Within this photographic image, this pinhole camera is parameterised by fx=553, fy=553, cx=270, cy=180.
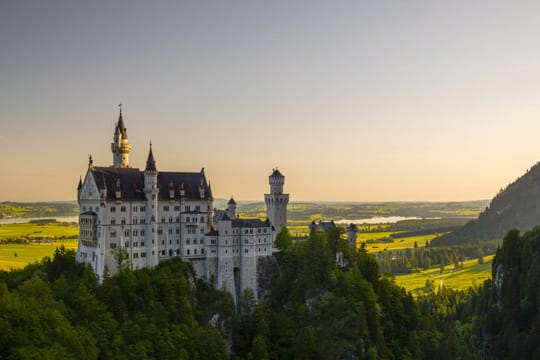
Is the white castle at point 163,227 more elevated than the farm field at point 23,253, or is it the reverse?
the white castle at point 163,227

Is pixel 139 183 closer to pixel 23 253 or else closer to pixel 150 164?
pixel 150 164

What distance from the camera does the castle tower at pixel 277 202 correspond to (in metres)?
107

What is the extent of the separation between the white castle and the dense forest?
2916mm

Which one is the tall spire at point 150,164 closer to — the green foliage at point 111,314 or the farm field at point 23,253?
the green foliage at point 111,314

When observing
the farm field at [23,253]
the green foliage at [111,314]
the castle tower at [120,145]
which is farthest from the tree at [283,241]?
the farm field at [23,253]

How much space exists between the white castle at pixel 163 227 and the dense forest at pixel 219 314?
2916 millimetres

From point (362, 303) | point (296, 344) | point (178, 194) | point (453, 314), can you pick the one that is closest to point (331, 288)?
point (362, 303)

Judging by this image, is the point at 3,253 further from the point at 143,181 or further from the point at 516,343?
the point at 516,343

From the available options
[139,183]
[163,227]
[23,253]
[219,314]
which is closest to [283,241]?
[219,314]

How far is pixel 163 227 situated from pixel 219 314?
56.2 feet

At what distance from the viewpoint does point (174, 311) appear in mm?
83062

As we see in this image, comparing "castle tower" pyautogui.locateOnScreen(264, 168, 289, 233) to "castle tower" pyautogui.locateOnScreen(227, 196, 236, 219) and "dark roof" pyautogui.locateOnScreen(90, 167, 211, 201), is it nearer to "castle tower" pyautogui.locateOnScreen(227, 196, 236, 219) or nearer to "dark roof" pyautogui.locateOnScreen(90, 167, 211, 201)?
"castle tower" pyautogui.locateOnScreen(227, 196, 236, 219)

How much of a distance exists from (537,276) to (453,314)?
31491mm

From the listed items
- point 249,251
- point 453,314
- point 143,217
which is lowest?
point 453,314
